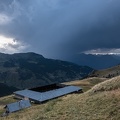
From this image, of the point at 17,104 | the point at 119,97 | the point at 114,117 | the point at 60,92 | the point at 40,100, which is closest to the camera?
the point at 114,117

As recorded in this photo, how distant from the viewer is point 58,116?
35.2 metres

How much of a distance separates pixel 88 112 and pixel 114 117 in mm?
5021

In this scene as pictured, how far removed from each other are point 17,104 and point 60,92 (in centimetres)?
2472

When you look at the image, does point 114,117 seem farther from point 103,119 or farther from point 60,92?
point 60,92

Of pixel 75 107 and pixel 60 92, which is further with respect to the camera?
pixel 60 92

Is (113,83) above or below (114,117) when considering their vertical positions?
above

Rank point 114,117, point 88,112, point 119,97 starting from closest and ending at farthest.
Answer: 1. point 114,117
2. point 88,112
3. point 119,97

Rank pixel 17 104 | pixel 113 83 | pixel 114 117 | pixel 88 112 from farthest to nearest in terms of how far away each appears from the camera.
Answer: pixel 17 104 < pixel 113 83 < pixel 88 112 < pixel 114 117

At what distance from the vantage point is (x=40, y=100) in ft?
274

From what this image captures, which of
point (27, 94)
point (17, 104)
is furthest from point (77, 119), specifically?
point (27, 94)

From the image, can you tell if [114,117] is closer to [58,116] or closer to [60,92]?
[58,116]

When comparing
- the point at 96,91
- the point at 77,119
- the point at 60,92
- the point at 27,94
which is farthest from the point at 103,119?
the point at 27,94

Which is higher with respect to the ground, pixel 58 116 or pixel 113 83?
pixel 113 83

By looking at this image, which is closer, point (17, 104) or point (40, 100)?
point (17, 104)
